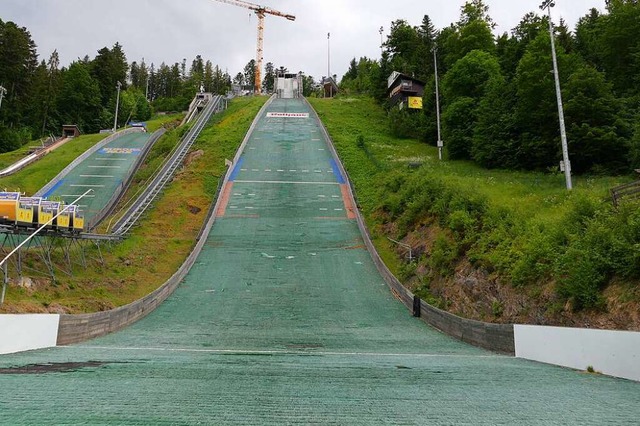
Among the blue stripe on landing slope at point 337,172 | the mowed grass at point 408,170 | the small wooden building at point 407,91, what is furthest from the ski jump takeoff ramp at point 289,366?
the small wooden building at point 407,91

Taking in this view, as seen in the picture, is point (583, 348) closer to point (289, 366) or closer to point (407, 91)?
point (289, 366)

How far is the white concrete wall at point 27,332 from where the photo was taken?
914 cm

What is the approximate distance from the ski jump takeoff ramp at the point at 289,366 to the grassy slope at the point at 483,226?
1503 millimetres

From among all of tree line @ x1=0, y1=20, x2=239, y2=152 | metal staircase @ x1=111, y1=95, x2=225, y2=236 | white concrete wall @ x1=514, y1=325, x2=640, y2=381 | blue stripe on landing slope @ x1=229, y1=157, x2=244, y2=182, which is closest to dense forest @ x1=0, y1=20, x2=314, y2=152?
tree line @ x1=0, y1=20, x2=239, y2=152

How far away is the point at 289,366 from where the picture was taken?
8219 mm

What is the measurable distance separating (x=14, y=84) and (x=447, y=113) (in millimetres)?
64372

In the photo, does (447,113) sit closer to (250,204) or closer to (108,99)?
(250,204)

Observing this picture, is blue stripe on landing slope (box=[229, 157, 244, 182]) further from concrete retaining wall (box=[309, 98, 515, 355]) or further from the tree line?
the tree line

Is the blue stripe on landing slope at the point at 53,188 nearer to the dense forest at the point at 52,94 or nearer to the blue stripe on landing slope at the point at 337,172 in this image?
the blue stripe on landing slope at the point at 337,172

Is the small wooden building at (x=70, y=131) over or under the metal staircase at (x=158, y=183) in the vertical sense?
over

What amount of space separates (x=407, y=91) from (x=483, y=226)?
41867mm

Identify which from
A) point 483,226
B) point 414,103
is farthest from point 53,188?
point 414,103

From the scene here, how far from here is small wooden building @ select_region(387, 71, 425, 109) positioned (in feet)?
176

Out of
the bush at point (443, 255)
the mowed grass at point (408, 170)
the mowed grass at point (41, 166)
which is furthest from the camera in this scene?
the mowed grass at point (41, 166)
